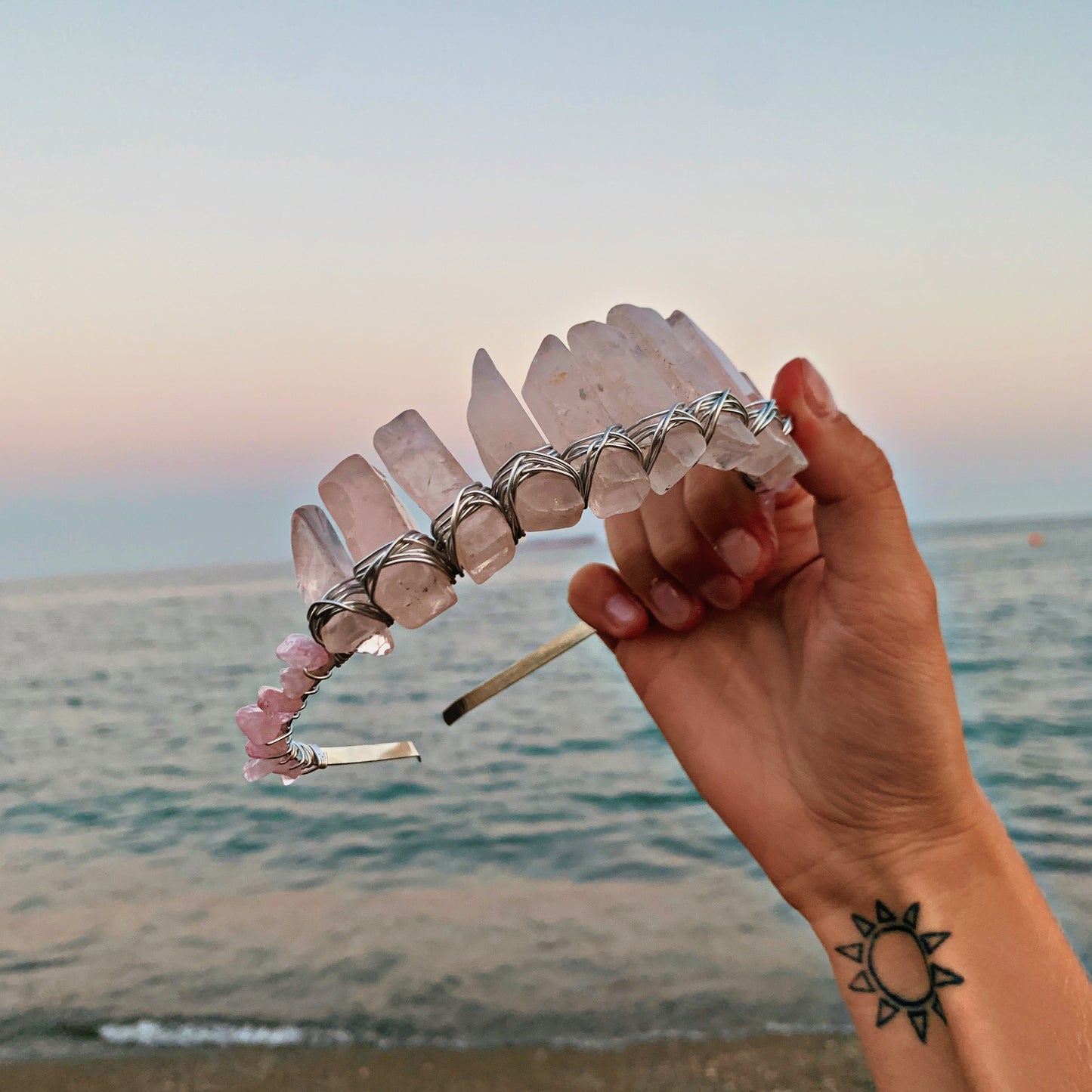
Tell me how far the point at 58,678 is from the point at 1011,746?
379 inches

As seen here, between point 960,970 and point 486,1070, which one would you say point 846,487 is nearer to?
point 960,970

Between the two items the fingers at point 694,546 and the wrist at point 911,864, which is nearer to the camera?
the wrist at point 911,864

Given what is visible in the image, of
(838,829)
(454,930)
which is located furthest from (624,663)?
(454,930)

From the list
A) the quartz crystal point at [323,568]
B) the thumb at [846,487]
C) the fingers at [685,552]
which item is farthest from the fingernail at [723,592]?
the quartz crystal point at [323,568]

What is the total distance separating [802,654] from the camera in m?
1.53

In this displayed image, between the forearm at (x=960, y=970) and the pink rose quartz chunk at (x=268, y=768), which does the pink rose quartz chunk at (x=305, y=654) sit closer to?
the pink rose quartz chunk at (x=268, y=768)

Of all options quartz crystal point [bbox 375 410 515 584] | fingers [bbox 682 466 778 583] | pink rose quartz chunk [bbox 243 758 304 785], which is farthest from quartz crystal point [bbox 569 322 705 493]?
pink rose quartz chunk [bbox 243 758 304 785]

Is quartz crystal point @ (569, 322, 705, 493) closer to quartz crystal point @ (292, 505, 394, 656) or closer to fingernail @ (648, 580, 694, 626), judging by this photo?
quartz crystal point @ (292, 505, 394, 656)

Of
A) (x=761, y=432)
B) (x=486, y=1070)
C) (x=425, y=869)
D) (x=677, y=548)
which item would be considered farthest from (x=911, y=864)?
(x=425, y=869)

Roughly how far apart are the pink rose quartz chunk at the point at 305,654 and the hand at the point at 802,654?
709mm

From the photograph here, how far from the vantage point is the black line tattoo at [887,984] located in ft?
4.33

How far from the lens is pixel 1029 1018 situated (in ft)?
4.09

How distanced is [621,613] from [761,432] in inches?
21.2

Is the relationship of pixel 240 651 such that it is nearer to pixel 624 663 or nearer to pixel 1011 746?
pixel 1011 746
